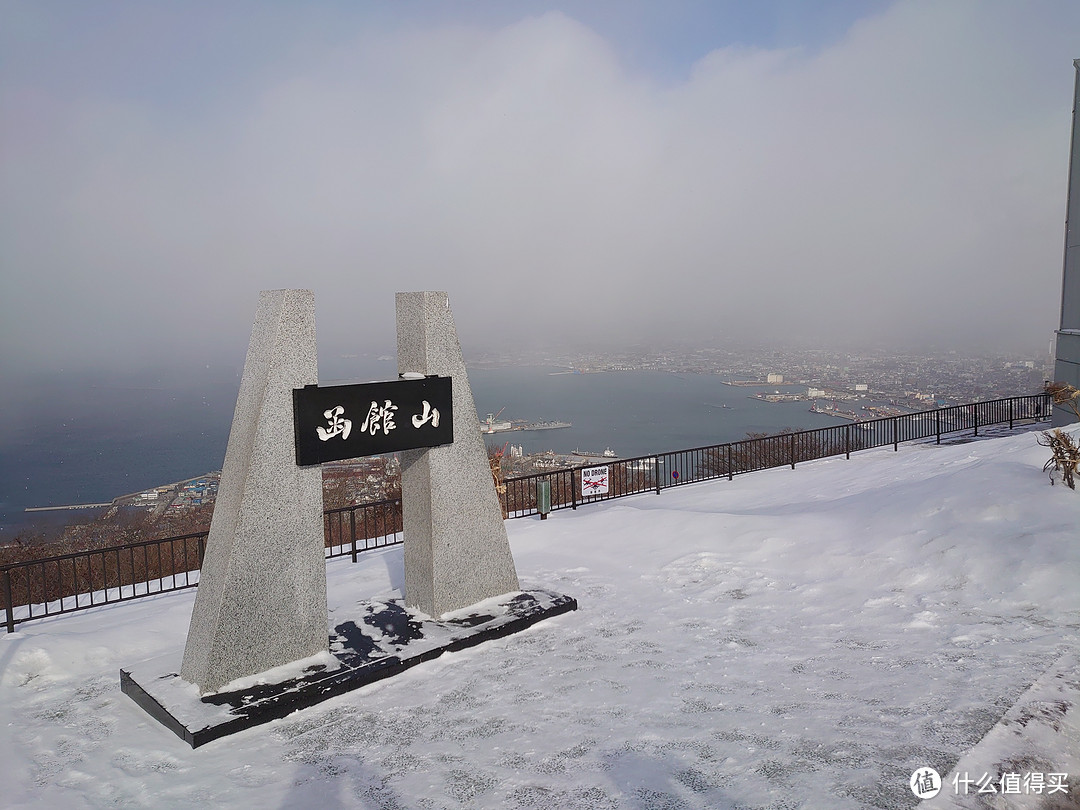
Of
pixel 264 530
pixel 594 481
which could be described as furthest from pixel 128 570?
A: pixel 264 530

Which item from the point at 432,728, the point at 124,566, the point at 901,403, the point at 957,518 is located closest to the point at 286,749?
the point at 432,728

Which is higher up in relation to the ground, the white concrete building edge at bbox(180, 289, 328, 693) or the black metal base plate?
Result: the white concrete building edge at bbox(180, 289, 328, 693)

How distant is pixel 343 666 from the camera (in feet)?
21.1

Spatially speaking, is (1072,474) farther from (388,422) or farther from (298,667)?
(298,667)

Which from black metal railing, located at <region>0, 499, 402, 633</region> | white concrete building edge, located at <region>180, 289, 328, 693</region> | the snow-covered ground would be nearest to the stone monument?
white concrete building edge, located at <region>180, 289, 328, 693</region>

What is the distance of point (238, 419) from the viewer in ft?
21.3

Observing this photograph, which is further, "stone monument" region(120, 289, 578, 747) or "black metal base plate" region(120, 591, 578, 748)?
"stone monument" region(120, 289, 578, 747)

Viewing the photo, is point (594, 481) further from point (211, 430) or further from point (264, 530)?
point (211, 430)

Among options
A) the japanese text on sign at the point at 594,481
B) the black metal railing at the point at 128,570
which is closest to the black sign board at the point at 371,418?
the black metal railing at the point at 128,570

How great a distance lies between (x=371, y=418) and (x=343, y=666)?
2338 millimetres

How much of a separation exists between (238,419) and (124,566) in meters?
17.7

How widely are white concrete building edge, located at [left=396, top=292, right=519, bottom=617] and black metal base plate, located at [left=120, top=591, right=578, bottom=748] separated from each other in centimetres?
29

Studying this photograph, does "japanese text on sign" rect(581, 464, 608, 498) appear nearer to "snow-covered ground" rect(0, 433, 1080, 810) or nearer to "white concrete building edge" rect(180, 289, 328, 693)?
"snow-covered ground" rect(0, 433, 1080, 810)

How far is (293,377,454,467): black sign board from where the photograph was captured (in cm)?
648
